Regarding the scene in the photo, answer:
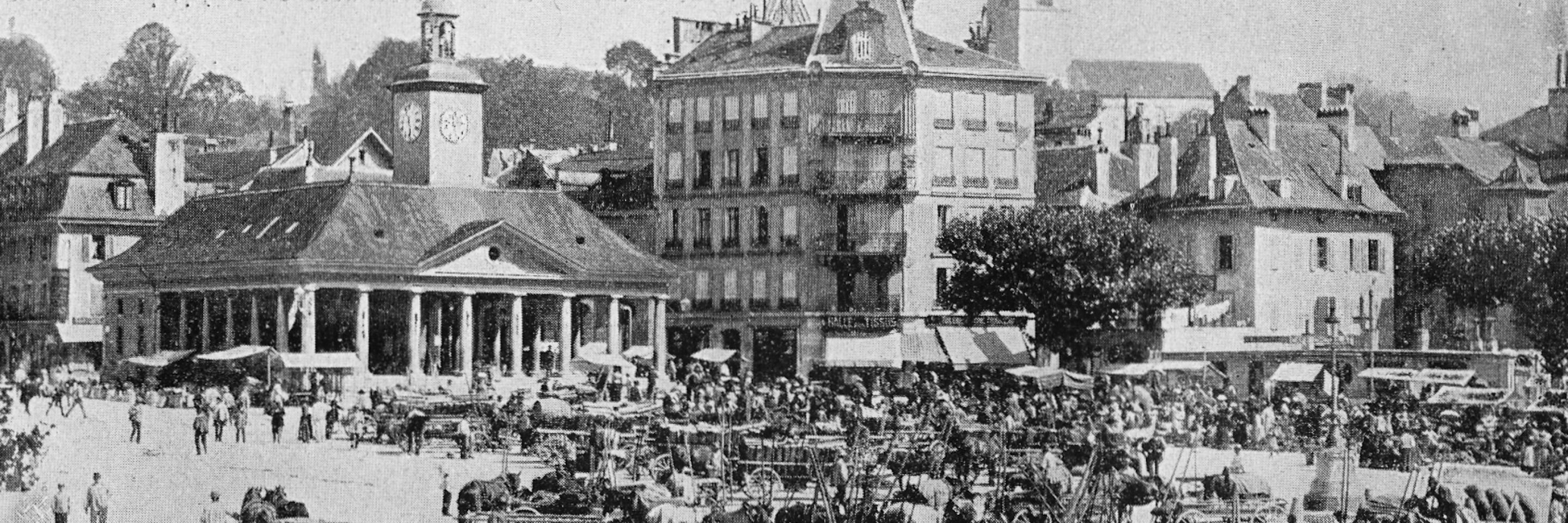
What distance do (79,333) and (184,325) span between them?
4436 mm

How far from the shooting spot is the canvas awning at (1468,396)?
5178 cm

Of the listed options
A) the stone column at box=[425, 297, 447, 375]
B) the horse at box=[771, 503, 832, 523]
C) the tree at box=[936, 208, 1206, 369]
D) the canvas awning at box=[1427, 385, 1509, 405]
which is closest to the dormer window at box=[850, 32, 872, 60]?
the tree at box=[936, 208, 1206, 369]

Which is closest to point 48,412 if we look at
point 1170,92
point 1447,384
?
point 1447,384

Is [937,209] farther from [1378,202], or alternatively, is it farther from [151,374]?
[151,374]

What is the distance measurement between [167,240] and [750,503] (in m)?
24.2

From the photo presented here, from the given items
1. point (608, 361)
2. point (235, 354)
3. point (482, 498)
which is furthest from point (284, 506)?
point (608, 361)

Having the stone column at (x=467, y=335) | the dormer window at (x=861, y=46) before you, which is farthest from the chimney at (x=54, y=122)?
the dormer window at (x=861, y=46)

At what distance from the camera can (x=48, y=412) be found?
4628 centimetres

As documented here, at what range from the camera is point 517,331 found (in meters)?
58.9

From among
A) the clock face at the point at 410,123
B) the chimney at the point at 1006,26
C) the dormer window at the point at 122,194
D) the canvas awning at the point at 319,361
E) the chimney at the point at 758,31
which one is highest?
the chimney at the point at 1006,26

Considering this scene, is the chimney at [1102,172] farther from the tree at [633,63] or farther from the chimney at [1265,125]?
the tree at [633,63]

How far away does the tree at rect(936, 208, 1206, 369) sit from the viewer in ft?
192

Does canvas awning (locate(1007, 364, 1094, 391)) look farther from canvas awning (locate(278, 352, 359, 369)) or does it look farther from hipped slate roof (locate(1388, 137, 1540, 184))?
hipped slate roof (locate(1388, 137, 1540, 184))

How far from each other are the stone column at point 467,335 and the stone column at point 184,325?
20.8 feet
